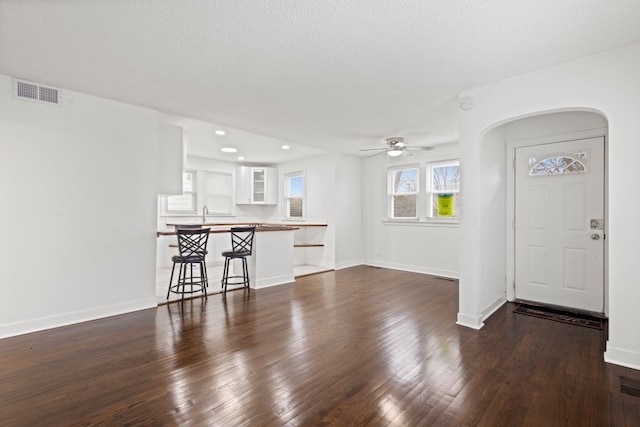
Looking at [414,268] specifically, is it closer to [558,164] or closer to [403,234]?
[403,234]

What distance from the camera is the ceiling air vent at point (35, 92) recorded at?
3068 millimetres

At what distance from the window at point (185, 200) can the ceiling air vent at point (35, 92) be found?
386 centimetres

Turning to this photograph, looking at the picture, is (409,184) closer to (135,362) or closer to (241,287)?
(241,287)

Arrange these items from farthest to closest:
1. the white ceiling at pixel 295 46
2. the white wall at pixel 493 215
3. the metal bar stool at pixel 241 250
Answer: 1. the metal bar stool at pixel 241 250
2. the white wall at pixel 493 215
3. the white ceiling at pixel 295 46

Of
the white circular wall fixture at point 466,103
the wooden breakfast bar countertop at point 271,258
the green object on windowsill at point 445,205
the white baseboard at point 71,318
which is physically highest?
the white circular wall fixture at point 466,103

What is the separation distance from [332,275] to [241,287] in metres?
1.91

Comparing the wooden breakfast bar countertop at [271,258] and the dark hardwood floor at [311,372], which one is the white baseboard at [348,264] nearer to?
the wooden breakfast bar countertop at [271,258]

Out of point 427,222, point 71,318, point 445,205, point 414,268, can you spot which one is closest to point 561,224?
point 445,205

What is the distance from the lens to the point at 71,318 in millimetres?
3381

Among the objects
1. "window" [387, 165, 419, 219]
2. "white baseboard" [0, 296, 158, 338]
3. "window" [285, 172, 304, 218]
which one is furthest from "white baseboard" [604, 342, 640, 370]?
"window" [285, 172, 304, 218]

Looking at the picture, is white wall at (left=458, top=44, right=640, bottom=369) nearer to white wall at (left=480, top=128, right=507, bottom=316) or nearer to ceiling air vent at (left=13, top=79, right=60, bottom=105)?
white wall at (left=480, top=128, right=507, bottom=316)

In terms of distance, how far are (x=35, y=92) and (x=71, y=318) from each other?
8.14 ft

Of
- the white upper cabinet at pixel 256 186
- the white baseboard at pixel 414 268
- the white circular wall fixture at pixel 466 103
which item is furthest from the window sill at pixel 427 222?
the white upper cabinet at pixel 256 186

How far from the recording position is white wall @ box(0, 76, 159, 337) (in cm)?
308
